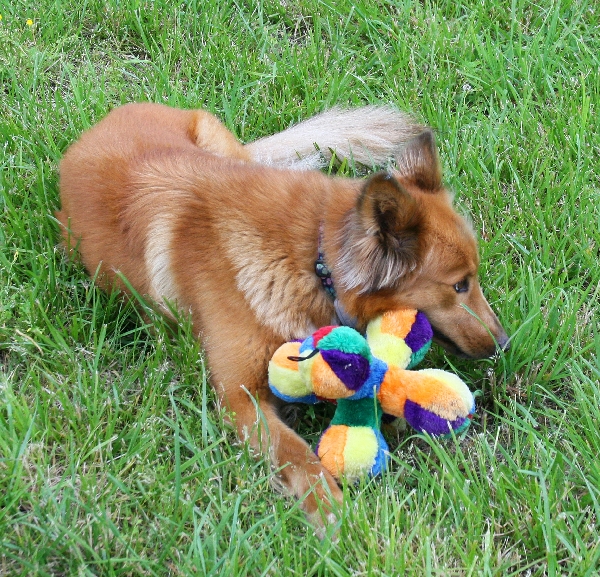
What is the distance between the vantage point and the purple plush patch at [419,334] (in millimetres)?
2645

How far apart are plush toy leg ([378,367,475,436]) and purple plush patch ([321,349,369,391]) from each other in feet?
0.49

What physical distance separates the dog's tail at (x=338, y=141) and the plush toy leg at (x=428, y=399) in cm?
188

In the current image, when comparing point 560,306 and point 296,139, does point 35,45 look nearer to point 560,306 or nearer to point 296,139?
point 296,139

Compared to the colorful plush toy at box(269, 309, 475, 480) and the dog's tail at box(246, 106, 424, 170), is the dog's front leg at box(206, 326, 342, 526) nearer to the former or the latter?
the colorful plush toy at box(269, 309, 475, 480)

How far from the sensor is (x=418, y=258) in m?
2.69

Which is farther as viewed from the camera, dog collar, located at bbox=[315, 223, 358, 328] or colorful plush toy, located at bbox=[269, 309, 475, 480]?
dog collar, located at bbox=[315, 223, 358, 328]

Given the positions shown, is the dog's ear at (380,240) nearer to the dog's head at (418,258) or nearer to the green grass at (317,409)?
the dog's head at (418,258)

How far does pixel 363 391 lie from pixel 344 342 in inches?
8.4

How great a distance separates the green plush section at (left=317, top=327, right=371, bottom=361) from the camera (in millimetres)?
2383

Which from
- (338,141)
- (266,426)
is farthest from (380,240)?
(338,141)

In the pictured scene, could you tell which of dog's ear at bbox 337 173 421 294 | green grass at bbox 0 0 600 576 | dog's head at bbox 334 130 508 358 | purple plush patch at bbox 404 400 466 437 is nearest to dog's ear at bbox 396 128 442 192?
dog's head at bbox 334 130 508 358

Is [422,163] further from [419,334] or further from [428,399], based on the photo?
[428,399]

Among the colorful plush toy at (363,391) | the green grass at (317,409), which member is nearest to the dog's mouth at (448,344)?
the green grass at (317,409)

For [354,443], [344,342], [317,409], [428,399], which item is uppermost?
[344,342]
